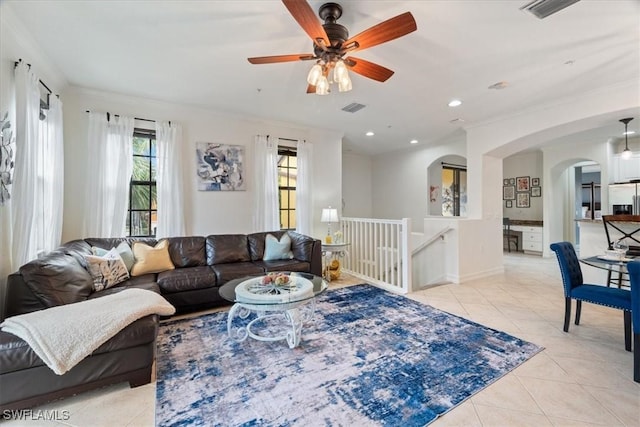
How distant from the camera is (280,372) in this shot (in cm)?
212

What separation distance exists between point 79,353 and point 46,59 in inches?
117

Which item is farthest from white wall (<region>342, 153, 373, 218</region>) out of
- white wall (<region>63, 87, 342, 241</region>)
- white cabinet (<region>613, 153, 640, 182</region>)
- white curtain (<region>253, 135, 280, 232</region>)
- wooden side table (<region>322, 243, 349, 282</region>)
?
white cabinet (<region>613, 153, 640, 182</region>)

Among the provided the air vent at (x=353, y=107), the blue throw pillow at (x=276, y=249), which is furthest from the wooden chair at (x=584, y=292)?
the blue throw pillow at (x=276, y=249)

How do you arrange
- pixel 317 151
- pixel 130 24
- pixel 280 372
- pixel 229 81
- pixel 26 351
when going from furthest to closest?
pixel 317 151 < pixel 229 81 < pixel 130 24 < pixel 280 372 < pixel 26 351

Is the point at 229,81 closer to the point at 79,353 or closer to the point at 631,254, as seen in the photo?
the point at 79,353

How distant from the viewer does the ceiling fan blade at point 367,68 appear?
2244 mm

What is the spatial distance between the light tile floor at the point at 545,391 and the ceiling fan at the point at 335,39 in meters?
2.47

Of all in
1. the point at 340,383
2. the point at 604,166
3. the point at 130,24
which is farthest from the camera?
the point at 604,166

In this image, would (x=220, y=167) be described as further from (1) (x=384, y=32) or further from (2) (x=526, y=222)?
(2) (x=526, y=222)

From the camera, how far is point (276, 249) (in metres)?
4.13

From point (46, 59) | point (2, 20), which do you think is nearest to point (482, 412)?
point (2, 20)

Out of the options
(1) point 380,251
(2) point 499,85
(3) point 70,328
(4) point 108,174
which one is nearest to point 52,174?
(4) point 108,174

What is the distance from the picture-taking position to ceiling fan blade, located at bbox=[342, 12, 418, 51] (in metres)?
1.73

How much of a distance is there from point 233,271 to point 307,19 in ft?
9.22
